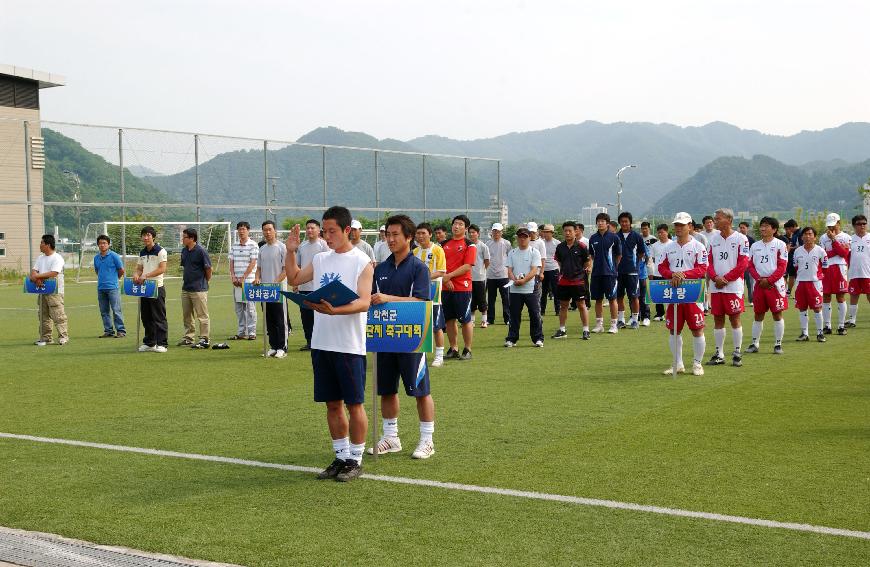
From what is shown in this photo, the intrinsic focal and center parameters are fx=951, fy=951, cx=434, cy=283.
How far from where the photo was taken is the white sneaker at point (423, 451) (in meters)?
7.54

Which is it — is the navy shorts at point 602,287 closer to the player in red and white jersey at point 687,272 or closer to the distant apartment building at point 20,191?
the player in red and white jersey at point 687,272

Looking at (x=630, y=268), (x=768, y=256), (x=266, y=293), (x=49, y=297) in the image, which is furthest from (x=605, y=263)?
(x=49, y=297)

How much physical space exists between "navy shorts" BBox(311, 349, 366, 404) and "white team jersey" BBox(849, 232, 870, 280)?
533 inches

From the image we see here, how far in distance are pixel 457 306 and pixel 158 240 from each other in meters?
21.0

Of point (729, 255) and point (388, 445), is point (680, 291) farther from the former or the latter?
point (388, 445)

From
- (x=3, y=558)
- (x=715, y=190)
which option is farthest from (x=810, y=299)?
(x=715, y=190)

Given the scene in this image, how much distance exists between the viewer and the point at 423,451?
7555 millimetres

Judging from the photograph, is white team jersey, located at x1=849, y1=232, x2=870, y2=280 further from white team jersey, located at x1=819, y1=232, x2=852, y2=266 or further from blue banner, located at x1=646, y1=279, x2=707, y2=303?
blue banner, located at x1=646, y1=279, x2=707, y2=303

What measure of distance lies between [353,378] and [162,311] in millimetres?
9893

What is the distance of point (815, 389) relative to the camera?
35.5 feet

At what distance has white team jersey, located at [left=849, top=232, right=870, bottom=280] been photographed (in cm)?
1752

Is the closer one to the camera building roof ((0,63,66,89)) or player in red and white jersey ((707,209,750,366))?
player in red and white jersey ((707,209,750,366))

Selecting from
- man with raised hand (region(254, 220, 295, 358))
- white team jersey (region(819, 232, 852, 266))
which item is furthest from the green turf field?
white team jersey (region(819, 232, 852, 266))

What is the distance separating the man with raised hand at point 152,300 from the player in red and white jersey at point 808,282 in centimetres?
1060
